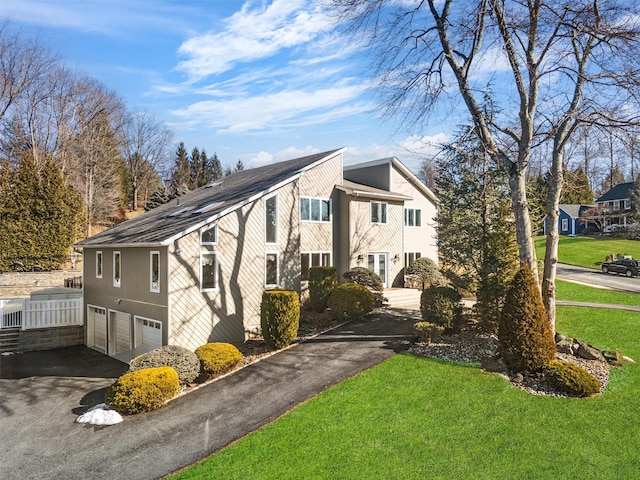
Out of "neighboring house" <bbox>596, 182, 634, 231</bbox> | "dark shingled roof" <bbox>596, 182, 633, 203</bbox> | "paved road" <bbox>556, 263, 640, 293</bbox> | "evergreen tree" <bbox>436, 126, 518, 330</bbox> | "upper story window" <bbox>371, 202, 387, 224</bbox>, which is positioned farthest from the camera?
"dark shingled roof" <bbox>596, 182, 633, 203</bbox>

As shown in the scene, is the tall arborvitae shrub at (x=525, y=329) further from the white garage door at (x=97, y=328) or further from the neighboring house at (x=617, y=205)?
the neighboring house at (x=617, y=205)

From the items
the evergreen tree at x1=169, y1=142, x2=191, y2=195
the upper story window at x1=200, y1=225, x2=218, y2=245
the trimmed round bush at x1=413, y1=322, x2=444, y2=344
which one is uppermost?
the evergreen tree at x1=169, y1=142, x2=191, y2=195

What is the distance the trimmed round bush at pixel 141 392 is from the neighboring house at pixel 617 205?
5423cm

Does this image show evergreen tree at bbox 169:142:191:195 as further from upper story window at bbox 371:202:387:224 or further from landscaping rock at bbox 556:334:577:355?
landscaping rock at bbox 556:334:577:355

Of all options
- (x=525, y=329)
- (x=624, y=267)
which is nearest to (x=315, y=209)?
(x=525, y=329)

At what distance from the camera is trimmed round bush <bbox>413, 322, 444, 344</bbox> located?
13266 mm

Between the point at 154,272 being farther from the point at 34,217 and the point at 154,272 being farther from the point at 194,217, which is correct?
the point at 34,217

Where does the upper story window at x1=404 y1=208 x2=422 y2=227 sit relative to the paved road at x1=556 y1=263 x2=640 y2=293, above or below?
above

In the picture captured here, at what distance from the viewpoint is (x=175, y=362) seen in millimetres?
11797

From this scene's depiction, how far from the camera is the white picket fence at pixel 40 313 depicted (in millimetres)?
18250

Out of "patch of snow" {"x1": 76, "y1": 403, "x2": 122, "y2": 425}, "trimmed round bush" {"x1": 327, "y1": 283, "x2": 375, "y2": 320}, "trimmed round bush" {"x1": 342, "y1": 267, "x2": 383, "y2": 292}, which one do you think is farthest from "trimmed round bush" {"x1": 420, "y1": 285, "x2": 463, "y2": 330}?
"patch of snow" {"x1": 76, "y1": 403, "x2": 122, "y2": 425}

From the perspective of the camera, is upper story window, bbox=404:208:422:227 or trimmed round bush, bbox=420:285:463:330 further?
upper story window, bbox=404:208:422:227

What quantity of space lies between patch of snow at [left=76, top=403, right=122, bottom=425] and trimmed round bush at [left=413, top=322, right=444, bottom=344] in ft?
29.0

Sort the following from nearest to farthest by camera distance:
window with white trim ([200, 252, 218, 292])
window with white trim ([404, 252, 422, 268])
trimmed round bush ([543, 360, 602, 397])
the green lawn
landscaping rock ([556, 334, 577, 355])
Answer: trimmed round bush ([543, 360, 602, 397]) < landscaping rock ([556, 334, 577, 355]) < window with white trim ([200, 252, 218, 292]) < window with white trim ([404, 252, 422, 268]) < the green lawn
